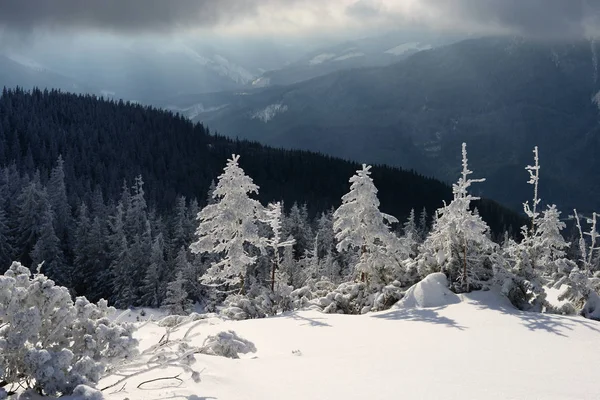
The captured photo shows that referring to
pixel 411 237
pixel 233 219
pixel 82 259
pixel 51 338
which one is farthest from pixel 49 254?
pixel 51 338

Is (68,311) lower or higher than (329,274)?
higher

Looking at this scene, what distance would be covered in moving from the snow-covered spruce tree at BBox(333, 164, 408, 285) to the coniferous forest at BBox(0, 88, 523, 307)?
3705cm

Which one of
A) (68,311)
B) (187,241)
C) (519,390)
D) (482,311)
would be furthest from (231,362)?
(187,241)

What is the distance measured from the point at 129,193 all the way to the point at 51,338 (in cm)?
9513

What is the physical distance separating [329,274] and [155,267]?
20.9m

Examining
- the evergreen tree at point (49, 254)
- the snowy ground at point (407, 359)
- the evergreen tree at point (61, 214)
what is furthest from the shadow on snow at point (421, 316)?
the evergreen tree at point (61, 214)

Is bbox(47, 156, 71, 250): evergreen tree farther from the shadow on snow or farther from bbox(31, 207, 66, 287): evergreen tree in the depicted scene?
the shadow on snow

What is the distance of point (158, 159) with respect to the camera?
16750 cm

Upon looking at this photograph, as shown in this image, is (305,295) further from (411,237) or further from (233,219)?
(411,237)

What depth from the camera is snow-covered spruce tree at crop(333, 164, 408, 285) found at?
23812 mm

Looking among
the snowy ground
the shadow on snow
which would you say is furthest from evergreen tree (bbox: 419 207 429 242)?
the snowy ground

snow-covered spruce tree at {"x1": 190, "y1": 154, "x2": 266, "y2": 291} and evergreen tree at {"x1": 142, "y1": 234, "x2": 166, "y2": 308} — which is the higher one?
snow-covered spruce tree at {"x1": 190, "y1": 154, "x2": 266, "y2": 291}

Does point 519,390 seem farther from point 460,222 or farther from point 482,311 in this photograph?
point 460,222

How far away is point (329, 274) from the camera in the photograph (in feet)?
204
